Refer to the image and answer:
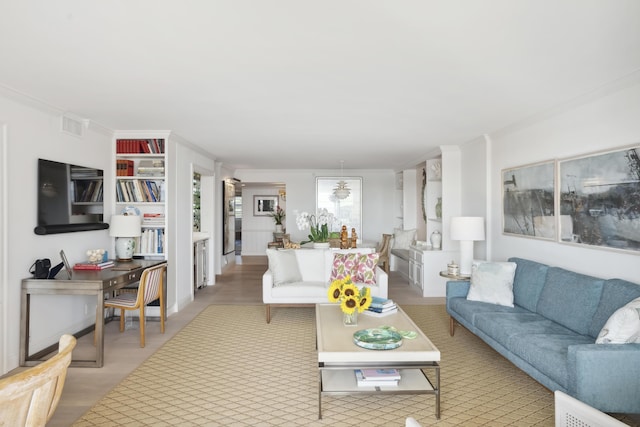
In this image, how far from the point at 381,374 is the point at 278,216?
8.82 m

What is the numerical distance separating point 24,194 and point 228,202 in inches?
230

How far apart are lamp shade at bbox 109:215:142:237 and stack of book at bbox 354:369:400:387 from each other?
333 centimetres

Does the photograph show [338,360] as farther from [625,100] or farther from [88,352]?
[625,100]

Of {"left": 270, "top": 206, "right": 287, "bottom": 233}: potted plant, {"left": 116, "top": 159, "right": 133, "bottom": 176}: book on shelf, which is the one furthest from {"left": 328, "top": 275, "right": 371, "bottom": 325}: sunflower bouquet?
{"left": 270, "top": 206, "right": 287, "bottom": 233}: potted plant

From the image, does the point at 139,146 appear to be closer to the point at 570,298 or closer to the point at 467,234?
the point at 467,234

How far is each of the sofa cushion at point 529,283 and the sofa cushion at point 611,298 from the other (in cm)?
73

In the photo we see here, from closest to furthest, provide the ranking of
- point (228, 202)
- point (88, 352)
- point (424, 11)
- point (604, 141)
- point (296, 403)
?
point (424, 11) → point (296, 403) → point (604, 141) → point (88, 352) → point (228, 202)

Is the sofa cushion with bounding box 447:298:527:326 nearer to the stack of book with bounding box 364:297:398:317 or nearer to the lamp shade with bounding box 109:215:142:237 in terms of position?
the stack of book with bounding box 364:297:398:317

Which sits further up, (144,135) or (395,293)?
(144,135)

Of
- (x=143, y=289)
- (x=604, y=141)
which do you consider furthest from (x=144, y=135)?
(x=604, y=141)

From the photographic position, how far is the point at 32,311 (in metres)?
3.76

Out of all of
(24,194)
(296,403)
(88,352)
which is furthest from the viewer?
(88,352)

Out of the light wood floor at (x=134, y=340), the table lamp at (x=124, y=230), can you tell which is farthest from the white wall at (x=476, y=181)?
the table lamp at (x=124, y=230)

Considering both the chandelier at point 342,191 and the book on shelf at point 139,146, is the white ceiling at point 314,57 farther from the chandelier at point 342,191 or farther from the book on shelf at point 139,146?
the chandelier at point 342,191
